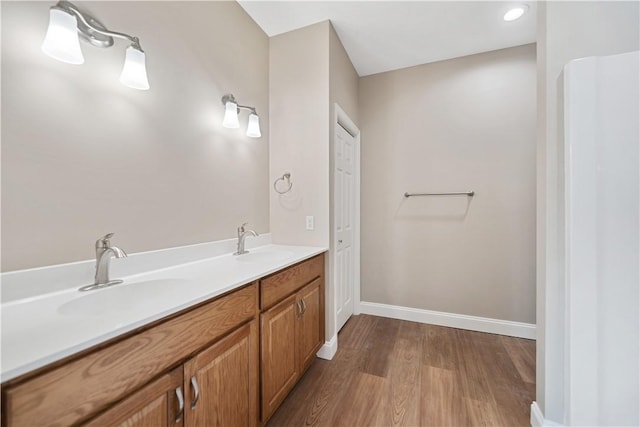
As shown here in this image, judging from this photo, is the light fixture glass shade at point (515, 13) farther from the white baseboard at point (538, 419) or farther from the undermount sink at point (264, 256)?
the white baseboard at point (538, 419)

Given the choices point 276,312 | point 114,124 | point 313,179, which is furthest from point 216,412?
point 313,179

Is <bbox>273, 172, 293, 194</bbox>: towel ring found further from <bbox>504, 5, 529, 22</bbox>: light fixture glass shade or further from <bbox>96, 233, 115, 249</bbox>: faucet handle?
<bbox>504, 5, 529, 22</bbox>: light fixture glass shade

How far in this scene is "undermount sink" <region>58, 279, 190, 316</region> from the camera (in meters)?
0.85

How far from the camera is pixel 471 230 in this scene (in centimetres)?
246

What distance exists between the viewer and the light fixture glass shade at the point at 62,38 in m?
0.85

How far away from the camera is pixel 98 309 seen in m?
Answer: 0.90

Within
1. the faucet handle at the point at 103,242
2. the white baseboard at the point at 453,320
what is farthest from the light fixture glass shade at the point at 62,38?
the white baseboard at the point at 453,320

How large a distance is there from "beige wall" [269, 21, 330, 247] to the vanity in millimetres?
543

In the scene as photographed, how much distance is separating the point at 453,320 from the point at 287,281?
198 cm

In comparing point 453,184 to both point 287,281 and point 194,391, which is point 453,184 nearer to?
point 287,281

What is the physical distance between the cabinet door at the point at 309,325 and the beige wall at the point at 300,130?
1.28ft

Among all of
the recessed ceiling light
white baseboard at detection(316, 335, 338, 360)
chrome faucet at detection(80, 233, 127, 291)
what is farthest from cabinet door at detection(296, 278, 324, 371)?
the recessed ceiling light
